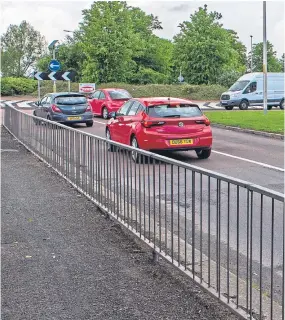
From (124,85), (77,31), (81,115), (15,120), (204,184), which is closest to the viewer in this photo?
(204,184)

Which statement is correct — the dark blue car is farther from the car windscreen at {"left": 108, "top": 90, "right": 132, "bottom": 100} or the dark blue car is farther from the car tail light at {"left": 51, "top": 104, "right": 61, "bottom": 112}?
the car windscreen at {"left": 108, "top": 90, "right": 132, "bottom": 100}

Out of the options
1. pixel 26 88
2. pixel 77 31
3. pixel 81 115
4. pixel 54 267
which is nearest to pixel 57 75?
pixel 81 115

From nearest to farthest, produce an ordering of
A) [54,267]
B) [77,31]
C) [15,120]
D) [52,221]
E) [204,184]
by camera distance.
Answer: [204,184]
[54,267]
[52,221]
[15,120]
[77,31]

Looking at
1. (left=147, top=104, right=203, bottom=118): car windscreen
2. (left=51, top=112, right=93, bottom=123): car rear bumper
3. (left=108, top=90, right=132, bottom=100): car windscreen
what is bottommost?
(left=51, top=112, right=93, bottom=123): car rear bumper

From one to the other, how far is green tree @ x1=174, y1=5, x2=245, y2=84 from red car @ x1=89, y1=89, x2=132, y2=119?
33492 mm

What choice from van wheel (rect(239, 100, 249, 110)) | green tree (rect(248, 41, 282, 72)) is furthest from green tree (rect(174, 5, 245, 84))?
green tree (rect(248, 41, 282, 72))

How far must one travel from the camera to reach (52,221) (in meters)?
7.61

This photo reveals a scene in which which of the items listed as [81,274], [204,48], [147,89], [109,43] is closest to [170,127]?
[81,274]

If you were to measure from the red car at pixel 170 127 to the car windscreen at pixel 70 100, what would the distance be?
456 inches

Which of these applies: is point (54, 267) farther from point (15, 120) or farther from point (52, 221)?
point (15, 120)

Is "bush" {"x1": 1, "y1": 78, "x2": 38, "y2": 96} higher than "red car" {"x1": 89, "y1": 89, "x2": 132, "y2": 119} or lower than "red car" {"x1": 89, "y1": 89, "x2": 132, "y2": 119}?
higher

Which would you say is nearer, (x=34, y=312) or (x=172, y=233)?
(x=34, y=312)

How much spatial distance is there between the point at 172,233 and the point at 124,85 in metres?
53.3

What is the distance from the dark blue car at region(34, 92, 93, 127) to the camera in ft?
84.3
